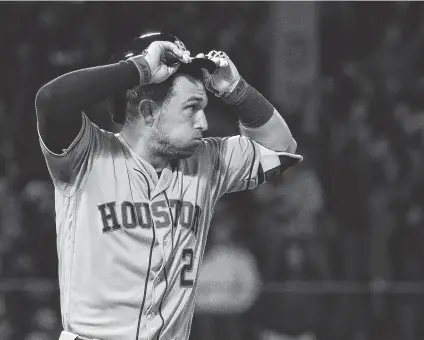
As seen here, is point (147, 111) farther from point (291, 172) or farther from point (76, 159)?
point (291, 172)

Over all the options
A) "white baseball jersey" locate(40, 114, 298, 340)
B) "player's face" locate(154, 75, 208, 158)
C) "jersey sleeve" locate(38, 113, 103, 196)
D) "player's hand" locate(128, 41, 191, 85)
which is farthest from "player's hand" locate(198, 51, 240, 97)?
"jersey sleeve" locate(38, 113, 103, 196)

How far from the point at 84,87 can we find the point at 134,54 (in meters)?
0.34

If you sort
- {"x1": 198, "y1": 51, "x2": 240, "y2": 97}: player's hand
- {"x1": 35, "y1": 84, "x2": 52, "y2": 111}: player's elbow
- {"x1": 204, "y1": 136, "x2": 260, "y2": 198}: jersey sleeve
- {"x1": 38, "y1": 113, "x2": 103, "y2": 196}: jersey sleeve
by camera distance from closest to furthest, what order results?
{"x1": 35, "y1": 84, "x2": 52, "y2": 111}: player's elbow
{"x1": 38, "y1": 113, "x2": 103, "y2": 196}: jersey sleeve
{"x1": 198, "y1": 51, "x2": 240, "y2": 97}: player's hand
{"x1": 204, "y1": 136, "x2": 260, "y2": 198}: jersey sleeve

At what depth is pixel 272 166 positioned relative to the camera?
3844 mm

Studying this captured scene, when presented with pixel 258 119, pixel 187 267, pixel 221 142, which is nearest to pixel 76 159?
pixel 187 267

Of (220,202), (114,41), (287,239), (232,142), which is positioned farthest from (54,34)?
(232,142)

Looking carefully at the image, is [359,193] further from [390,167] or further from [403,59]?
[403,59]

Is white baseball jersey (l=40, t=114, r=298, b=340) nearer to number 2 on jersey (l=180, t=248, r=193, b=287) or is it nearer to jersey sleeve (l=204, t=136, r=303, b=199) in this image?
number 2 on jersey (l=180, t=248, r=193, b=287)

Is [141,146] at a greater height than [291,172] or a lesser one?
greater

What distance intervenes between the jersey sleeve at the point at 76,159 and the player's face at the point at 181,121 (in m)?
0.23

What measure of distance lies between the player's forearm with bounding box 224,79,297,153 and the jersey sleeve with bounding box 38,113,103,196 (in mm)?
587

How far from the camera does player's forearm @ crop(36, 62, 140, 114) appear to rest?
3.19 meters

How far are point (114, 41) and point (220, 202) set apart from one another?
1714 millimetres

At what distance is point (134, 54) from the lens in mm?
3492
